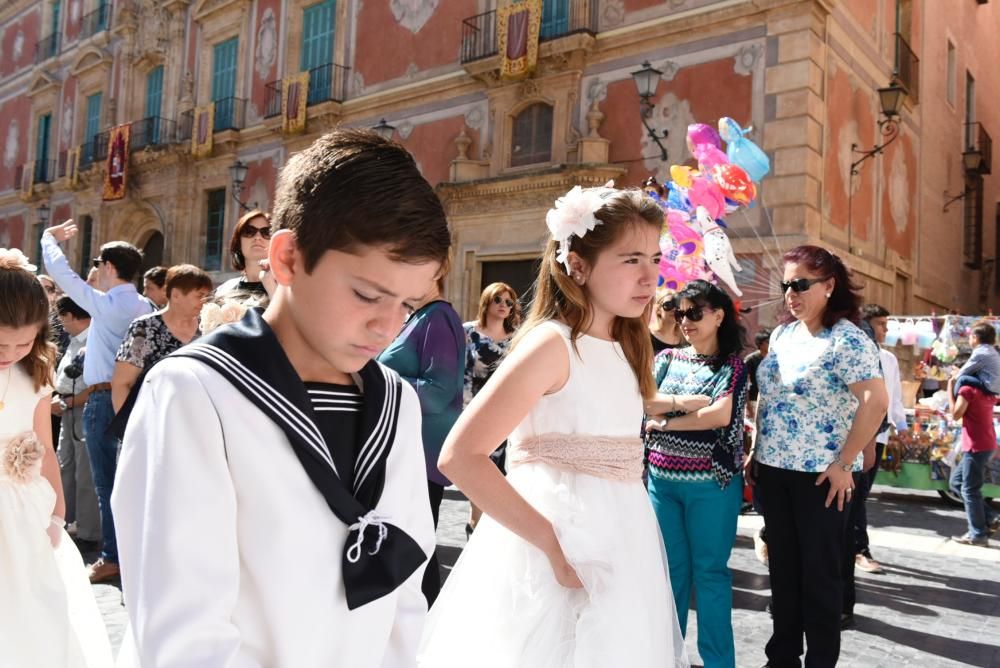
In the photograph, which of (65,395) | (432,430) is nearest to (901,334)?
(432,430)

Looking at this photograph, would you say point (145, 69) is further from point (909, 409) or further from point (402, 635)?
point (402, 635)

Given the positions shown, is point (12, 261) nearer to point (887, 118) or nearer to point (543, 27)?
point (543, 27)

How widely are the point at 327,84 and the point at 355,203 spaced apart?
1738cm

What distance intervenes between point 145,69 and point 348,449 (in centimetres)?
2576

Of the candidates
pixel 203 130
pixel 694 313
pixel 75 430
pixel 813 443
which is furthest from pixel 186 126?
pixel 813 443

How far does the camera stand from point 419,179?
4.37 feet

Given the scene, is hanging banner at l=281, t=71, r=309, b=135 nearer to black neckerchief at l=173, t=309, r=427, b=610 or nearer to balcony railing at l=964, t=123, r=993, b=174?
balcony railing at l=964, t=123, r=993, b=174

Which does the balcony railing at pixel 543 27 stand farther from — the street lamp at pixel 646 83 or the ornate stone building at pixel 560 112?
the street lamp at pixel 646 83

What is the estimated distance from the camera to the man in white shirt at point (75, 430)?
574 centimetres

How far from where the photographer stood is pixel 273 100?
18.6 meters

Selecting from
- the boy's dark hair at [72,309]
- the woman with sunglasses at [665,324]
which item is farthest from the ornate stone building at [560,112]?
the boy's dark hair at [72,309]

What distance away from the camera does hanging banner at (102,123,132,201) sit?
2239 cm

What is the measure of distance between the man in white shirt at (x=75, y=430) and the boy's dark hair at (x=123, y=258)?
1005 mm

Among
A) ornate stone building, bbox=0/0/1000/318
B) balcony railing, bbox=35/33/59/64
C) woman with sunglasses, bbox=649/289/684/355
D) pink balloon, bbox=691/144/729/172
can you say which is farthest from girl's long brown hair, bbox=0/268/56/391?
balcony railing, bbox=35/33/59/64
